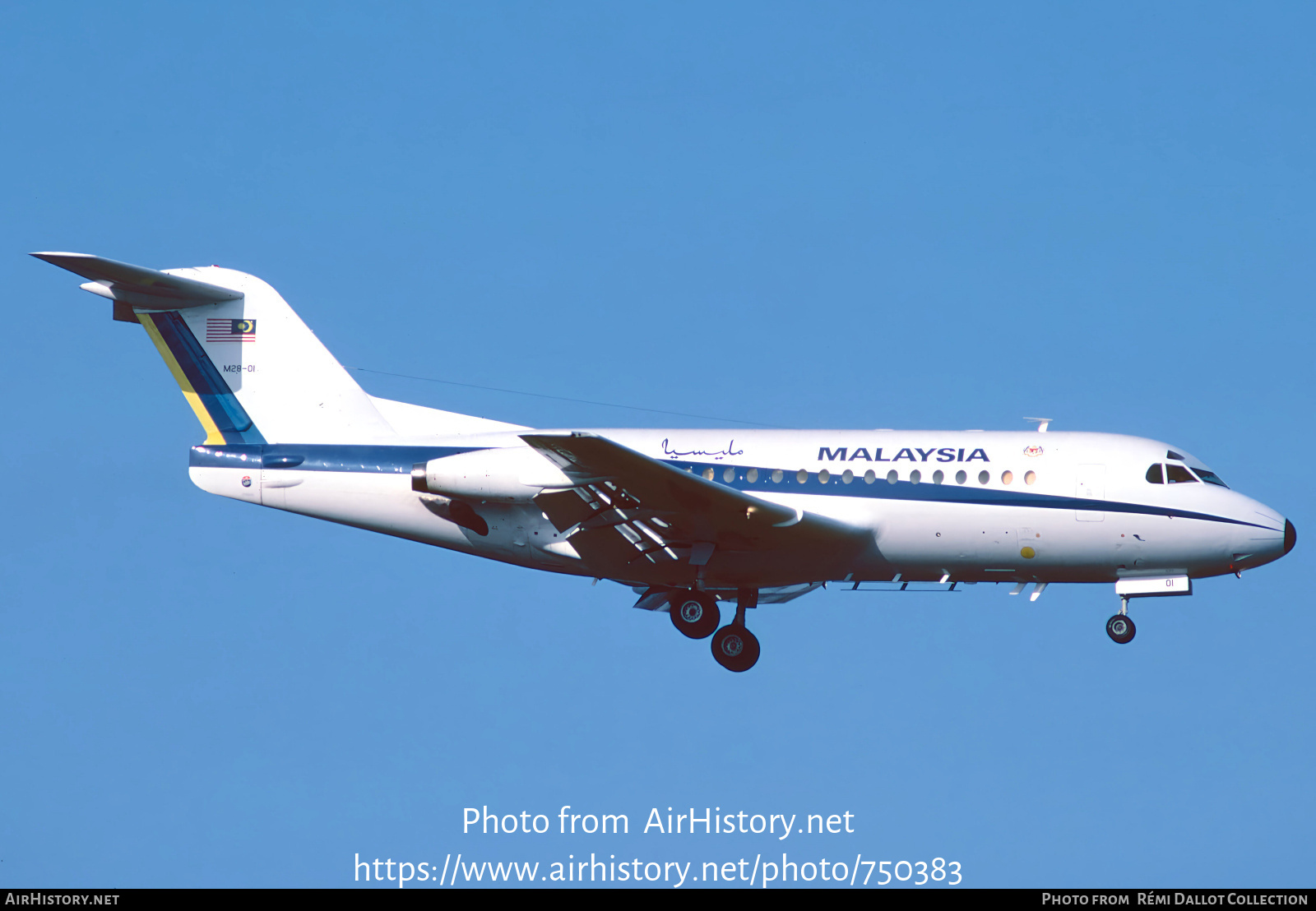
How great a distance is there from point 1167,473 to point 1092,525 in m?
1.69

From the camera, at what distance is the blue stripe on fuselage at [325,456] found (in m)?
26.4

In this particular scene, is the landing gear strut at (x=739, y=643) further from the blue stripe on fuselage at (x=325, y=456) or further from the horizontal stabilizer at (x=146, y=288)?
the horizontal stabilizer at (x=146, y=288)

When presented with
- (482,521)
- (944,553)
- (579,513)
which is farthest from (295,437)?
(944,553)

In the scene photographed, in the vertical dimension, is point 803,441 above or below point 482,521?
above

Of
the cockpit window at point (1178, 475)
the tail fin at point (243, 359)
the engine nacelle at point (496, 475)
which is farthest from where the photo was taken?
the tail fin at point (243, 359)

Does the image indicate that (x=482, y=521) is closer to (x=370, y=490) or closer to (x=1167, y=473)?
(x=370, y=490)

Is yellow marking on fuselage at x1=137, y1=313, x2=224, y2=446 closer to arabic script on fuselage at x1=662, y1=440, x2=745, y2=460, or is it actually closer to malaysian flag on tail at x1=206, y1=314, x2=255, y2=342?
malaysian flag on tail at x1=206, y1=314, x2=255, y2=342

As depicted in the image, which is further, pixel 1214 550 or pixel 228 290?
pixel 228 290

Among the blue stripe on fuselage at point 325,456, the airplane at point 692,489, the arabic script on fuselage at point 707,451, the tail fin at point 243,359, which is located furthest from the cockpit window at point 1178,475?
the tail fin at point 243,359

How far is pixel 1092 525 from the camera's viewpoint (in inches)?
944

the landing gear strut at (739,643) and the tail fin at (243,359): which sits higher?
the tail fin at (243,359)

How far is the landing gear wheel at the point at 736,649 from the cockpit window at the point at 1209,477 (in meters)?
8.47

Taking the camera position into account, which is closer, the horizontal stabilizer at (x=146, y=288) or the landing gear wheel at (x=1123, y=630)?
the landing gear wheel at (x=1123, y=630)

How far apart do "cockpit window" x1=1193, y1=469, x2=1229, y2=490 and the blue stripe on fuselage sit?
13.1 meters
